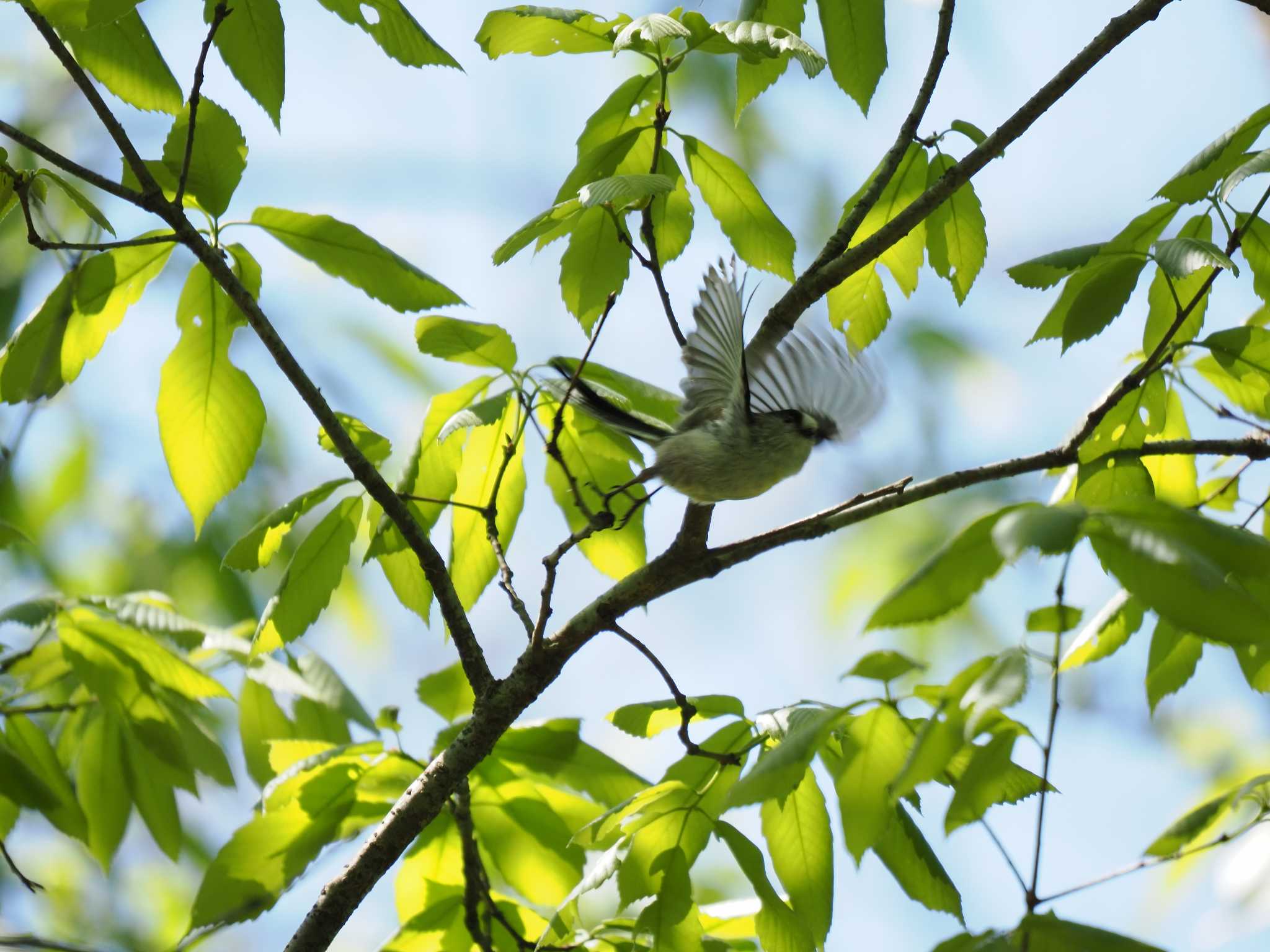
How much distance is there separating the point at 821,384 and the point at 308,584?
830 millimetres

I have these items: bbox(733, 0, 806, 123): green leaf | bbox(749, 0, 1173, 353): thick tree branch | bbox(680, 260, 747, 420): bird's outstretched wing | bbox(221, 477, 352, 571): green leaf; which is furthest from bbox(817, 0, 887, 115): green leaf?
bbox(221, 477, 352, 571): green leaf

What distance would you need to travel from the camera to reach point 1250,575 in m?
0.69

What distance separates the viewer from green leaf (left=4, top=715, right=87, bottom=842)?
55.1 inches

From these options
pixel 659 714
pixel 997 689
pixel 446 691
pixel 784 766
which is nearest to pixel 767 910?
pixel 659 714

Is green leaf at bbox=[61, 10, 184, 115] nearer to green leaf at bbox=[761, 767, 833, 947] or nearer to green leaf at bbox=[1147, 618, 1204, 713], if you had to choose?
green leaf at bbox=[761, 767, 833, 947]

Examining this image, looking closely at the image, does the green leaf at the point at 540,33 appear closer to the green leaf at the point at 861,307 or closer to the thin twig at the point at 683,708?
the green leaf at the point at 861,307

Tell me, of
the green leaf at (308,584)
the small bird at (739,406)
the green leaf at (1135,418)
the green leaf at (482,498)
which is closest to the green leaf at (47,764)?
the green leaf at (308,584)

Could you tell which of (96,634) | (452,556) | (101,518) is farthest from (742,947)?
(101,518)

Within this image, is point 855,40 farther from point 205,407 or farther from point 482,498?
point 205,407

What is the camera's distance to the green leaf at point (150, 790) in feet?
5.19

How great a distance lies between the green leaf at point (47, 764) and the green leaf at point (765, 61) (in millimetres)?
1238

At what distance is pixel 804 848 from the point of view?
3.63 feet

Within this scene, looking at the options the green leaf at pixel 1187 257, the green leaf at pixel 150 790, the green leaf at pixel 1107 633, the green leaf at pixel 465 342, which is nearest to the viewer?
the green leaf at pixel 1187 257

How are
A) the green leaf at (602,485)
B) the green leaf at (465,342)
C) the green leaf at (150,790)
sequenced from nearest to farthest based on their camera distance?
the green leaf at (465,342), the green leaf at (602,485), the green leaf at (150,790)
